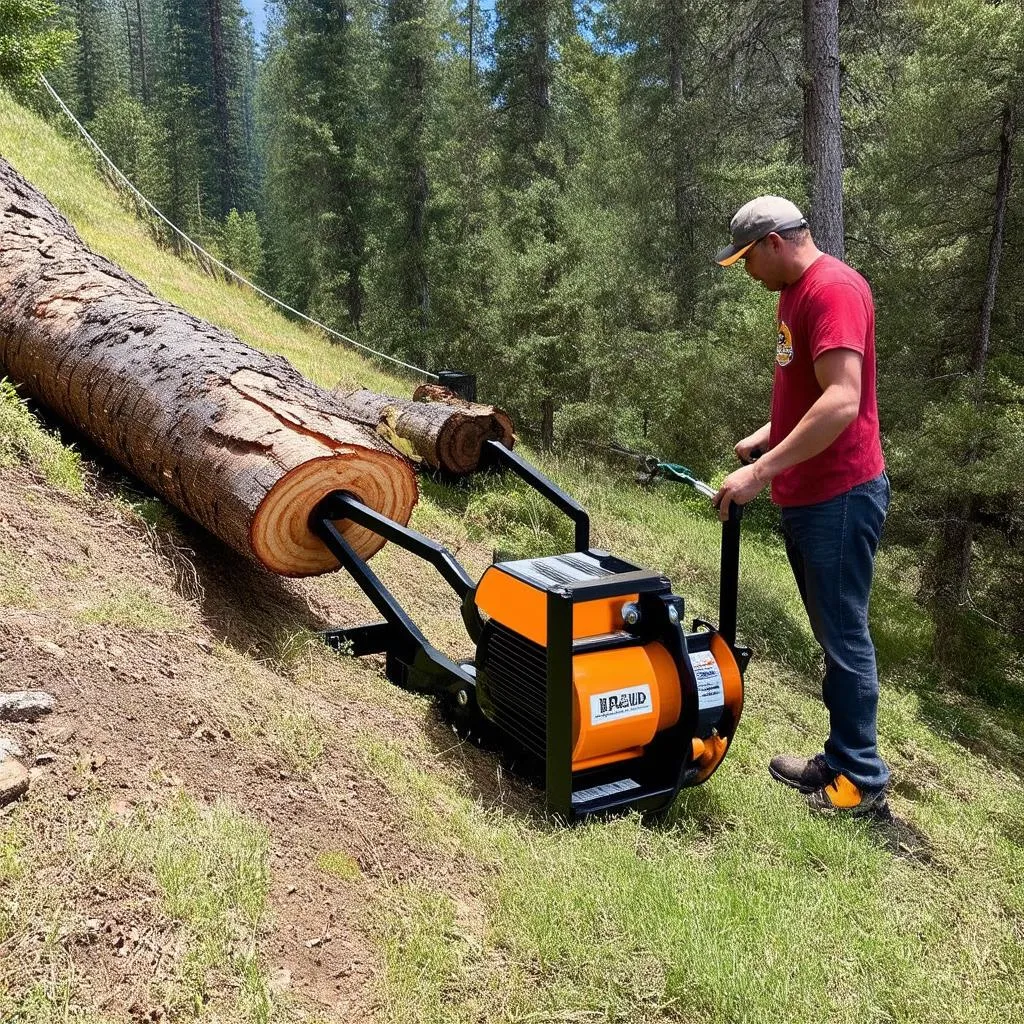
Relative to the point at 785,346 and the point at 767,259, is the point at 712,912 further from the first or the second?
the point at 767,259

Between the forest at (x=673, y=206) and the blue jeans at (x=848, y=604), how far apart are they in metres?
6.09

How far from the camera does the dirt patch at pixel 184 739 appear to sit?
219 cm

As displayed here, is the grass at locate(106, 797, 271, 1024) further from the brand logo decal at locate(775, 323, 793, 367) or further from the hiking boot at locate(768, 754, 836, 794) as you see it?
the brand logo decal at locate(775, 323, 793, 367)

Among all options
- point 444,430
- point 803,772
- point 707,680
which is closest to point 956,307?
→ point 444,430

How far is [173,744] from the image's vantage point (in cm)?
274

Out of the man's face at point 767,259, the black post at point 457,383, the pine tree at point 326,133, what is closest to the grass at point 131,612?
the man's face at point 767,259

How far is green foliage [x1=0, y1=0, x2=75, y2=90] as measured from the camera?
11844 millimetres

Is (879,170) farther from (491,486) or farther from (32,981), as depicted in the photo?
(32,981)

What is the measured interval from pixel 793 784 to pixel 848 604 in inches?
34.5

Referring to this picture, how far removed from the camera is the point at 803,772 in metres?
3.89

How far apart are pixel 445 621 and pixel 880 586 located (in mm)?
8969

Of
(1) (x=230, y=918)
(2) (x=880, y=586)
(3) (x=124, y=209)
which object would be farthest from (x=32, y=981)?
(3) (x=124, y=209)

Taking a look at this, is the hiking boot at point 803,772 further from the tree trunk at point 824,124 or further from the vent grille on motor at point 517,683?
the tree trunk at point 824,124

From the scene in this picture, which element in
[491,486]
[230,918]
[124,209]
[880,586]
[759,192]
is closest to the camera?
[230,918]
